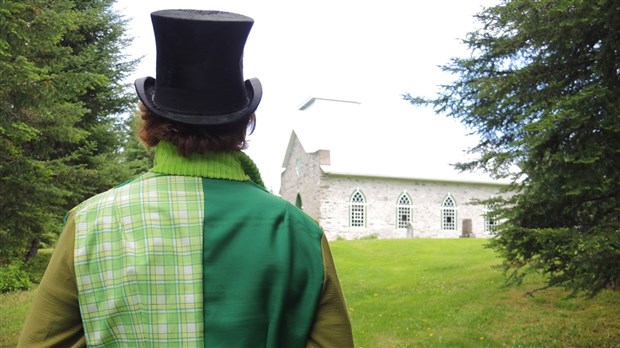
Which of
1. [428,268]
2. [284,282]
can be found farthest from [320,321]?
[428,268]

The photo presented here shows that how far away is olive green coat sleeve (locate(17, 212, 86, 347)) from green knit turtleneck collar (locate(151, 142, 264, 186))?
0.34m

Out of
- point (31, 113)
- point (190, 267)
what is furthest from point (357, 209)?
point (190, 267)

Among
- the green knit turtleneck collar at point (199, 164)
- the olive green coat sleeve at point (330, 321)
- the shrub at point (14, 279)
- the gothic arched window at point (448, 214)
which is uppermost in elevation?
the green knit turtleneck collar at point (199, 164)

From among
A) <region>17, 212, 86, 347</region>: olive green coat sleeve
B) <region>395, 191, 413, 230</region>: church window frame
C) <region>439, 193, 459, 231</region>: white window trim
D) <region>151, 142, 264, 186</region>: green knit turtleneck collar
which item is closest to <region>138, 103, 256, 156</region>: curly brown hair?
<region>151, 142, 264, 186</region>: green knit turtleneck collar

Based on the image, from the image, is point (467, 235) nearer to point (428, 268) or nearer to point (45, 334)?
point (428, 268)

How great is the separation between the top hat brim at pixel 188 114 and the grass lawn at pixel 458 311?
7737 millimetres

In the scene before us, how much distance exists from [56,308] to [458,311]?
10.1 meters

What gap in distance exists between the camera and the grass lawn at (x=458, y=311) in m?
9.15

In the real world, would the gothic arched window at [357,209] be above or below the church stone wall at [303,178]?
below

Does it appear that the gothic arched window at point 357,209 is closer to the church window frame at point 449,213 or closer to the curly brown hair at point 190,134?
the church window frame at point 449,213

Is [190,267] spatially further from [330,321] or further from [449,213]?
[449,213]

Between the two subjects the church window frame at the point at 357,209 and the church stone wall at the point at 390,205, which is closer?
the church stone wall at the point at 390,205

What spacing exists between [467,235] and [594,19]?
23.6 m

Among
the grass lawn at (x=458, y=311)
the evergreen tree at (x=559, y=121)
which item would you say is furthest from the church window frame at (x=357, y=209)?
the evergreen tree at (x=559, y=121)
